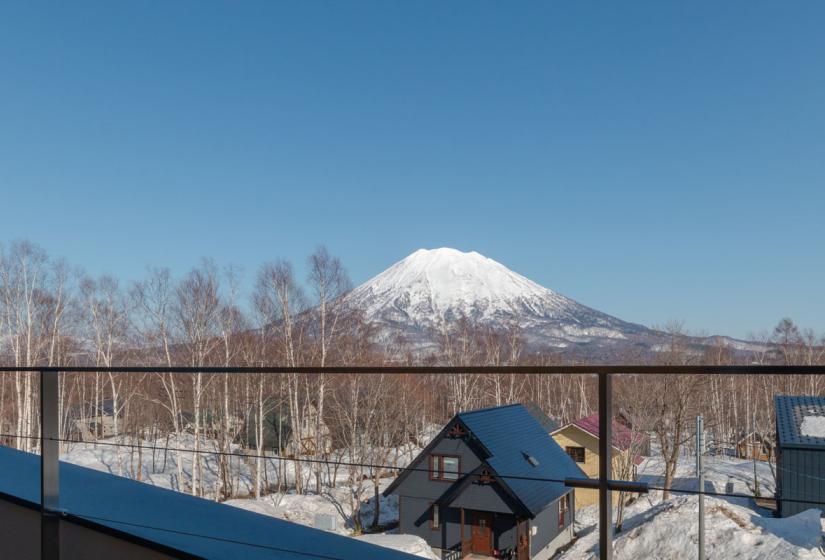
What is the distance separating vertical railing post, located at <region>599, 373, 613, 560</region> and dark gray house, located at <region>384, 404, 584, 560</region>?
0.84m

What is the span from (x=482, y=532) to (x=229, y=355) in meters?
10.6

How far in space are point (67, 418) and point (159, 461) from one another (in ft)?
8.44

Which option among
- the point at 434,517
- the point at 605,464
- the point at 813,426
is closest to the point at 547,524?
the point at 434,517

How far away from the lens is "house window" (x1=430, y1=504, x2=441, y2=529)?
8.14 metres

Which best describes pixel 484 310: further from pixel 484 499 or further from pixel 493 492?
pixel 493 492

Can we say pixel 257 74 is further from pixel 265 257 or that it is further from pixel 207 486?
pixel 207 486

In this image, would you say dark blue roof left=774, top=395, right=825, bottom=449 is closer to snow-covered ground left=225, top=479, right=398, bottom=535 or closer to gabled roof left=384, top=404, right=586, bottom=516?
gabled roof left=384, top=404, right=586, bottom=516

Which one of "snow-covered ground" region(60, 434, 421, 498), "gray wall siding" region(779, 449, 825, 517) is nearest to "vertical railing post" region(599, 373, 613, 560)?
"gray wall siding" region(779, 449, 825, 517)

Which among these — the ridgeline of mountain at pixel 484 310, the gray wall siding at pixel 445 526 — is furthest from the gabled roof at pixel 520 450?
the ridgeline of mountain at pixel 484 310

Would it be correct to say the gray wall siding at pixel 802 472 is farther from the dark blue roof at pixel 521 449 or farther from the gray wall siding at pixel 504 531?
the gray wall siding at pixel 504 531

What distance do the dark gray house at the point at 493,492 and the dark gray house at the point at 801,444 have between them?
0.98m

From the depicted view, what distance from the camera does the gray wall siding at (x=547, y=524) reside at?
→ 5074 millimetres

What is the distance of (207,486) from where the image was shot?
16312 mm

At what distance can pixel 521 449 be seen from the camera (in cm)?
389
